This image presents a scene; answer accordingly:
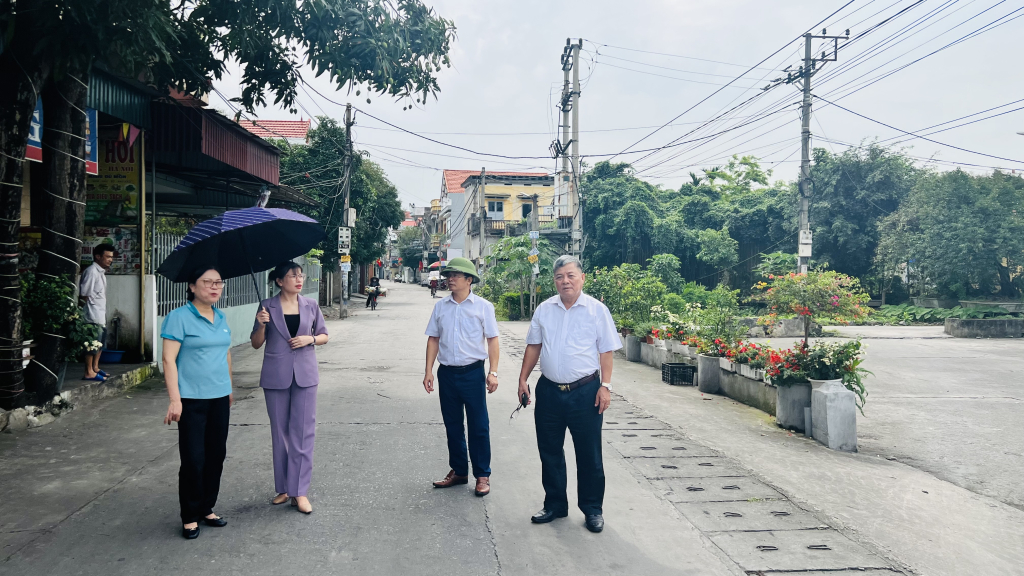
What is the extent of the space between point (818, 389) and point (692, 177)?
1476 inches

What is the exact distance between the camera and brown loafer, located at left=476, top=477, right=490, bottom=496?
17.5 ft

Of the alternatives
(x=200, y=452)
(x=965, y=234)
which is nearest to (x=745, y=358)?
(x=200, y=452)

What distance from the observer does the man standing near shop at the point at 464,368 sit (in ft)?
17.6

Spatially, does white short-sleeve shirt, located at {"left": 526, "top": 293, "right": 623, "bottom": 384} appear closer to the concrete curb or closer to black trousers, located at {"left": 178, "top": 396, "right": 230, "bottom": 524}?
black trousers, located at {"left": 178, "top": 396, "right": 230, "bottom": 524}

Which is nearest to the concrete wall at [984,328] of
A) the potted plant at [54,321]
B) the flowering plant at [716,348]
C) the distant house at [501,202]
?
the flowering plant at [716,348]

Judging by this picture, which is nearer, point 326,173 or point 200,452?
point 200,452

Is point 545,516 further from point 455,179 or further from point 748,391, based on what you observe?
point 455,179

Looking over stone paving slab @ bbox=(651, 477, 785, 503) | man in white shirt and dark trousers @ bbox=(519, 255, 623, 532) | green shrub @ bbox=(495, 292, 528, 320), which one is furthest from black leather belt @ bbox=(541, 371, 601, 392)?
green shrub @ bbox=(495, 292, 528, 320)

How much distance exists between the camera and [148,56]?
7.36m

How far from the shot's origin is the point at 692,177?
43.6 m

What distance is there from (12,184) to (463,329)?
5015mm

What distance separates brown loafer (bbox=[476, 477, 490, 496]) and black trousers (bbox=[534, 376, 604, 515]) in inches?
24.3

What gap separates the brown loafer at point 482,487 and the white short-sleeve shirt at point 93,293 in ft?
21.1

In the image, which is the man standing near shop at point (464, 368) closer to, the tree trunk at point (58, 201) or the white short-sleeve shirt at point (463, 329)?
the white short-sleeve shirt at point (463, 329)
